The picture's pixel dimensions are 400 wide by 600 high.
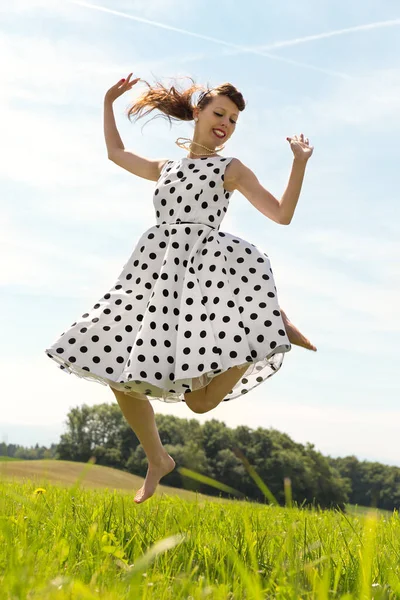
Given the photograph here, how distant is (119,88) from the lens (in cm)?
548

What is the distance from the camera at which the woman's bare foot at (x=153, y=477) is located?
439 centimetres

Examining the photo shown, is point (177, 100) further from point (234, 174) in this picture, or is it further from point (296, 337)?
point (296, 337)

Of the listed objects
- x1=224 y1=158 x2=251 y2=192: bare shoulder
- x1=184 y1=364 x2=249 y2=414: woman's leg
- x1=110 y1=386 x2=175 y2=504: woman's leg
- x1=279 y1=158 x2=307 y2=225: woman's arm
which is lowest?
x1=110 y1=386 x2=175 y2=504: woman's leg

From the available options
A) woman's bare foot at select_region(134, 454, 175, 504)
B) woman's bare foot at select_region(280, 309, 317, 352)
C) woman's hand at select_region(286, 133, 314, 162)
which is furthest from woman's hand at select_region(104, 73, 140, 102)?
woman's bare foot at select_region(134, 454, 175, 504)

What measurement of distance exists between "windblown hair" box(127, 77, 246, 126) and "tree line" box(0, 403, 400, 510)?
2275 cm

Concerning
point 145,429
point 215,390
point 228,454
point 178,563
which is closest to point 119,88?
point 215,390

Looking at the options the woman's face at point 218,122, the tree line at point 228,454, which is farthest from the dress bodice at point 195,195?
the tree line at point 228,454

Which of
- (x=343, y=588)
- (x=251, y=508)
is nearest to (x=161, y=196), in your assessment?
(x=251, y=508)

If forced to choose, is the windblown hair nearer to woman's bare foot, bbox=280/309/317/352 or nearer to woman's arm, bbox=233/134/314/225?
woman's arm, bbox=233/134/314/225

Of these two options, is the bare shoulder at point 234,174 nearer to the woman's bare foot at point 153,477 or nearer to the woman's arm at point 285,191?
the woman's arm at point 285,191

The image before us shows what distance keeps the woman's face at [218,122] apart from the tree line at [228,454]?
2323 cm

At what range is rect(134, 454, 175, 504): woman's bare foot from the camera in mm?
4391

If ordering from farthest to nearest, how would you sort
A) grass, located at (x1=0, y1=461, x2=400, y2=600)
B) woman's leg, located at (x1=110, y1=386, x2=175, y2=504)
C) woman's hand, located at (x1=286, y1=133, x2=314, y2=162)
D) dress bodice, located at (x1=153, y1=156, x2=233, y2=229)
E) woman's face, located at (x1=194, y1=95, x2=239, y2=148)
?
woman's face, located at (x1=194, y1=95, x2=239, y2=148), dress bodice, located at (x1=153, y1=156, x2=233, y2=229), woman's leg, located at (x1=110, y1=386, x2=175, y2=504), woman's hand, located at (x1=286, y1=133, x2=314, y2=162), grass, located at (x1=0, y1=461, x2=400, y2=600)

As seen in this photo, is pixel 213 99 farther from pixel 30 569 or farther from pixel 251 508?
pixel 30 569
